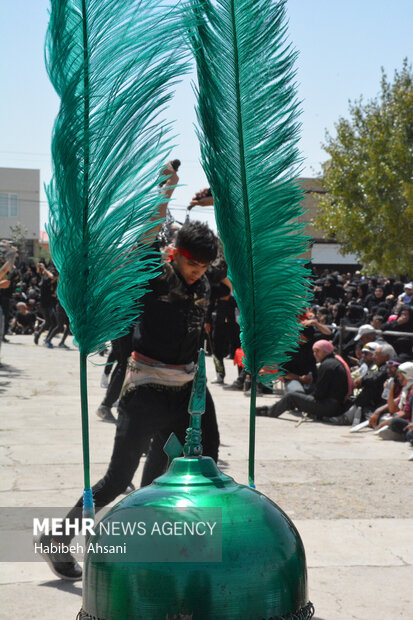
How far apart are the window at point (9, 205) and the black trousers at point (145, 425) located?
62.4 m

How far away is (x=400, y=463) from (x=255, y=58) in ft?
19.8

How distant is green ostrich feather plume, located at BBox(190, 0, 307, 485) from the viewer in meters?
2.38

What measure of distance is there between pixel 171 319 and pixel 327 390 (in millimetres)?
7102

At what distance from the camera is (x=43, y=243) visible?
6531cm

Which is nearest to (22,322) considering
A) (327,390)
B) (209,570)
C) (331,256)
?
(327,390)

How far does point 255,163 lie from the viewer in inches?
96.7

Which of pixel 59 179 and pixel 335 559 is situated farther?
pixel 335 559

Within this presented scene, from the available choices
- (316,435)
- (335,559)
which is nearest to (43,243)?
(316,435)

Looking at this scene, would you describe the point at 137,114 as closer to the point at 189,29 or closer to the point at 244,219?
the point at 189,29

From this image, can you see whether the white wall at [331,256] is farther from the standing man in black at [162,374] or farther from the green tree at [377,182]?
the standing man in black at [162,374]

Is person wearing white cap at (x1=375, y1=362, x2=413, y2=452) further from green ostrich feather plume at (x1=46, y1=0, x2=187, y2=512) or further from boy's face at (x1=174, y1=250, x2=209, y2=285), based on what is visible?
green ostrich feather plume at (x1=46, y1=0, x2=187, y2=512)

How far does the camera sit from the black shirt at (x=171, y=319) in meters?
3.75

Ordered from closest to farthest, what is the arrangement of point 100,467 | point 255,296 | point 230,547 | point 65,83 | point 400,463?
1. point 230,547
2. point 65,83
3. point 255,296
4. point 100,467
5. point 400,463

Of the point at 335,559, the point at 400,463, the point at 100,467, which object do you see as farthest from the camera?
the point at 400,463
